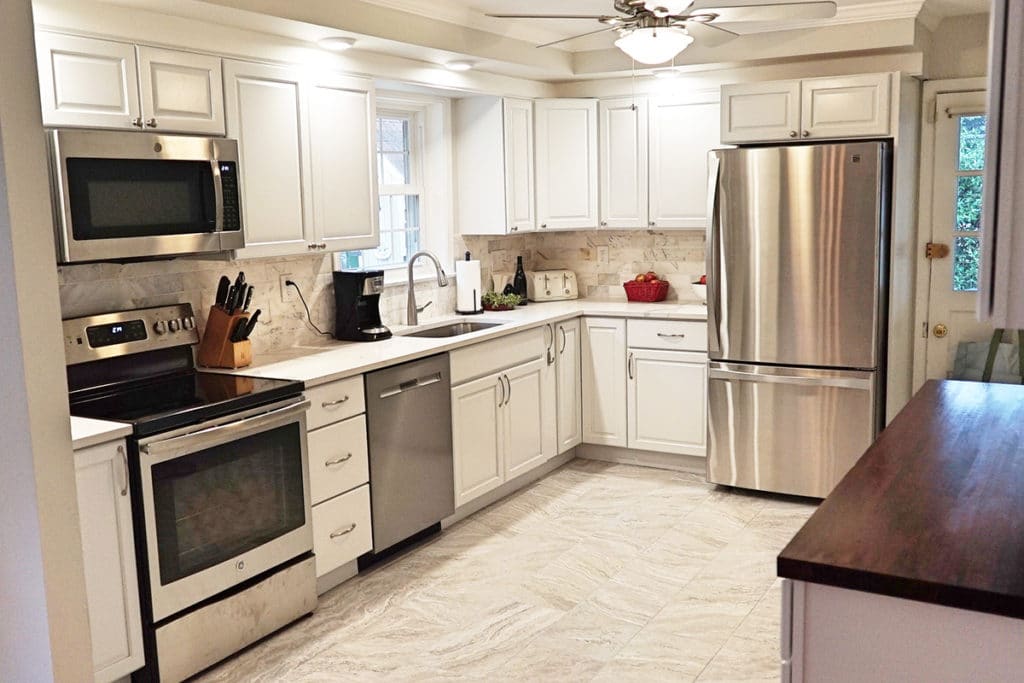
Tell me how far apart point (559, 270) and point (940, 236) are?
216 centimetres

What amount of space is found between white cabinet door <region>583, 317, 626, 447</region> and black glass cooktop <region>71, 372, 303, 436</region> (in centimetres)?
230

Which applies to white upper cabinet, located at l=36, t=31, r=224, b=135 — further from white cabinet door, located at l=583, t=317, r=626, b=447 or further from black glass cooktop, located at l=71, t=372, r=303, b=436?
white cabinet door, located at l=583, t=317, r=626, b=447

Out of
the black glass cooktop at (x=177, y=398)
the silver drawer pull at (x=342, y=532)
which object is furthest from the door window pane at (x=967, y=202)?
the black glass cooktop at (x=177, y=398)

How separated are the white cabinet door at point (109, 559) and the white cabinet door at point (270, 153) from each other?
1.07 metres

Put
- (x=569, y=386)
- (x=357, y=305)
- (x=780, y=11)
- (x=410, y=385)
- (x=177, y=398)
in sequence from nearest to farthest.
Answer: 1. (x=177, y=398)
2. (x=780, y=11)
3. (x=410, y=385)
4. (x=357, y=305)
5. (x=569, y=386)

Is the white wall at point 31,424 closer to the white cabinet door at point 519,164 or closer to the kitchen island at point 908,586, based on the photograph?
the kitchen island at point 908,586

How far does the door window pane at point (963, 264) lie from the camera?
507 centimetres

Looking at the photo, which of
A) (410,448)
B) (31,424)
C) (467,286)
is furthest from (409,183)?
(31,424)

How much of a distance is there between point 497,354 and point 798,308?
4.76 ft

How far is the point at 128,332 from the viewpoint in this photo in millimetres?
3416

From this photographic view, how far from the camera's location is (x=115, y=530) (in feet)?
9.13

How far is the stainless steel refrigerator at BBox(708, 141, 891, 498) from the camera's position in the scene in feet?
14.4

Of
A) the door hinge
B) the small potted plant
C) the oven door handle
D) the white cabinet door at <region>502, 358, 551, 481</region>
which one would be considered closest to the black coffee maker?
the white cabinet door at <region>502, 358, 551, 481</region>

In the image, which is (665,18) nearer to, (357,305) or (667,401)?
(357,305)
